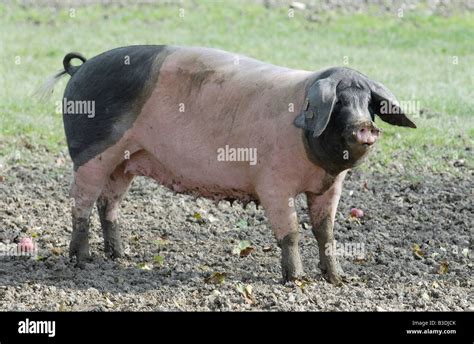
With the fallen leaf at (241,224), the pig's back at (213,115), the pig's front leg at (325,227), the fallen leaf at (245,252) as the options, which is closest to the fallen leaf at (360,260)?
the pig's front leg at (325,227)

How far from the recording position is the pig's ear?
5.76 m

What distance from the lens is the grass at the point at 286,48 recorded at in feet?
33.6

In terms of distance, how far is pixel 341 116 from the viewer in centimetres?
563

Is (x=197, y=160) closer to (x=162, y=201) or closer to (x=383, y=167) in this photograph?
(x=162, y=201)

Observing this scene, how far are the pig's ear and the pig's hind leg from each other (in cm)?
188

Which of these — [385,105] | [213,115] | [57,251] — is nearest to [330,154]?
[385,105]

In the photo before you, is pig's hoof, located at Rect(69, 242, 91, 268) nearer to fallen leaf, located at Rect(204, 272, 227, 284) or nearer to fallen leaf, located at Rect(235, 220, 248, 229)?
fallen leaf, located at Rect(204, 272, 227, 284)

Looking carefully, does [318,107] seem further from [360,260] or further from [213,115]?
[360,260]

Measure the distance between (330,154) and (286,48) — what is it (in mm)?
9591

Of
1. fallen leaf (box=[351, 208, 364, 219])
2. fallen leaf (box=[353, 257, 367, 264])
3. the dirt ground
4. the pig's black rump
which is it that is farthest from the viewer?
fallen leaf (box=[351, 208, 364, 219])

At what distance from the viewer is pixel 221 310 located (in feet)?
18.6

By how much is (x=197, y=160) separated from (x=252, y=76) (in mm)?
598

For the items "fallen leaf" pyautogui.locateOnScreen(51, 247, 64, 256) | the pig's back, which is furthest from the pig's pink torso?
"fallen leaf" pyautogui.locateOnScreen(51, 247, 64, 256)

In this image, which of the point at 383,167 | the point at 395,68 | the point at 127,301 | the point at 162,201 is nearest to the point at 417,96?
the point at 395,68
